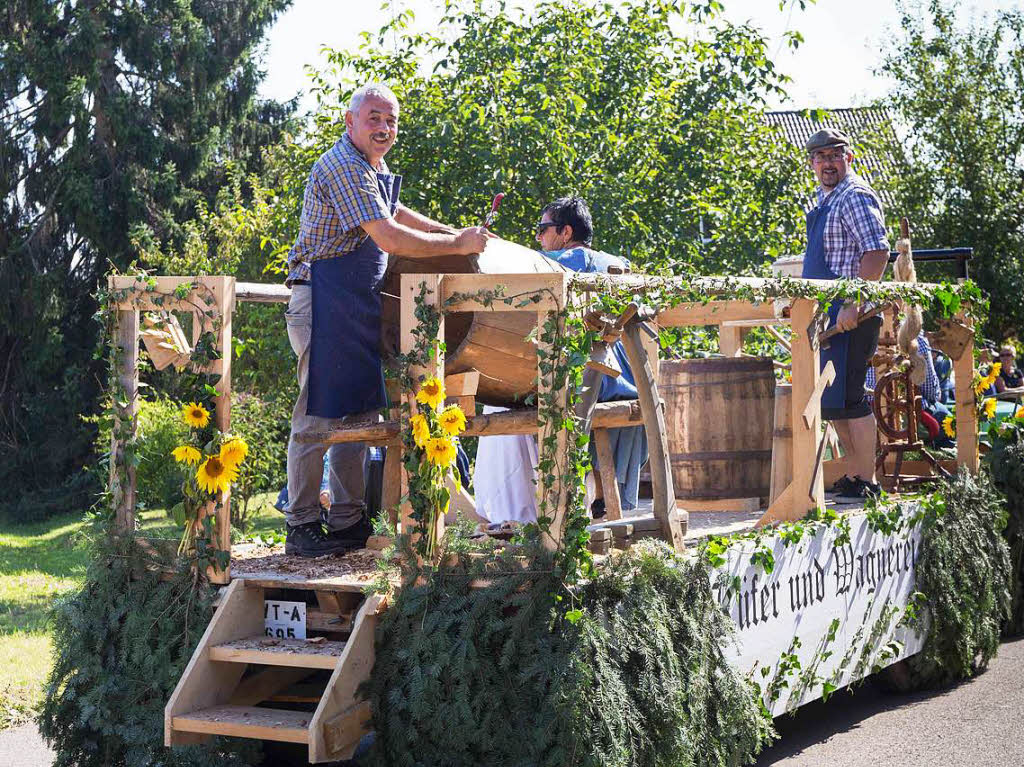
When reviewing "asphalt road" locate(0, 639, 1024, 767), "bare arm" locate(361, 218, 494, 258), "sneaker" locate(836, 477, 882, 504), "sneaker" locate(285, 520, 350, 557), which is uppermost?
"bare arm" locate(361, 218, 494, 258)

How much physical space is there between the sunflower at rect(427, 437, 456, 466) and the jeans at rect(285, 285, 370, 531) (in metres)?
0.94

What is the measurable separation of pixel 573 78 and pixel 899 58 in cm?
1372

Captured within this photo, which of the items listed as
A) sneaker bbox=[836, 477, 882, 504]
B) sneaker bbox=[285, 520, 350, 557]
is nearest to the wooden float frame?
sneaker bbox=[285, 520, 350, 557]

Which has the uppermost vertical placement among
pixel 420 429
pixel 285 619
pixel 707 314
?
pixel 707 314

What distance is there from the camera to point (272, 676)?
4492 millimetres

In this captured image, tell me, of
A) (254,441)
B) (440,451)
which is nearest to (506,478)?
(440,451)

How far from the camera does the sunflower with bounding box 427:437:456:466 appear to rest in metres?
3.89

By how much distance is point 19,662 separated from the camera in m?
6.93

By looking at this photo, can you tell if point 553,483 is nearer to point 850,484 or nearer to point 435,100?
point 850,484

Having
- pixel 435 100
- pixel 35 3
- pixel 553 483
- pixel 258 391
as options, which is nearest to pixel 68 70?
pixel 35 3

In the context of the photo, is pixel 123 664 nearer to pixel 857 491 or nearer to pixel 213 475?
pixel 213 475

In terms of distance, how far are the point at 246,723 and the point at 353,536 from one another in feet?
3.94

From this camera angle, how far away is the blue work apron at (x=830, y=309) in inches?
255

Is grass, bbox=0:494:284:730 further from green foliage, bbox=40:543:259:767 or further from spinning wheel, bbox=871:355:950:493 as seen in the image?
spinning wheel, bbox=871:355:950:493
